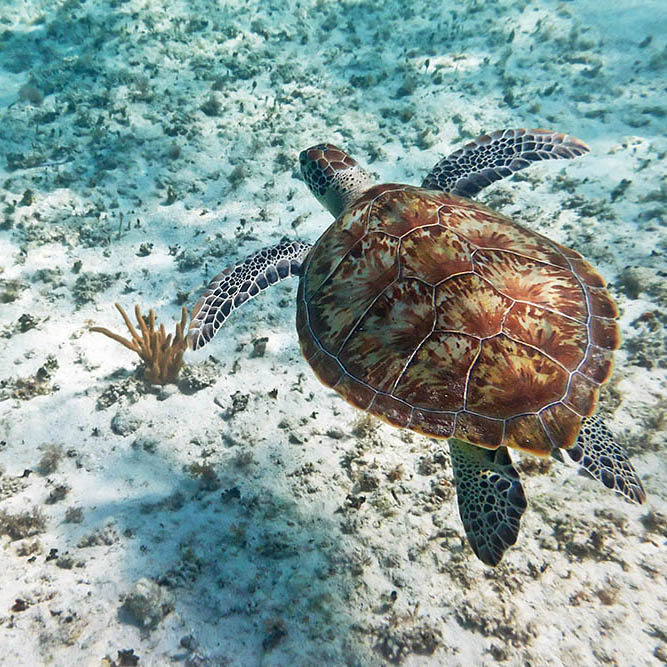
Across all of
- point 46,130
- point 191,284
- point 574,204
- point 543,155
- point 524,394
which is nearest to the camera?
point 524,394

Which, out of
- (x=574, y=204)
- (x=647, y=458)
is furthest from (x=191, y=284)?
(x=574, y=204)

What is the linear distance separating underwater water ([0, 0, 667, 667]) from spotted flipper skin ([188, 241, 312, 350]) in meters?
0.51

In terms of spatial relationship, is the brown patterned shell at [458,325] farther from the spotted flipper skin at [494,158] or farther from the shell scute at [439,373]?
the spotted flipper skin at [494,158]

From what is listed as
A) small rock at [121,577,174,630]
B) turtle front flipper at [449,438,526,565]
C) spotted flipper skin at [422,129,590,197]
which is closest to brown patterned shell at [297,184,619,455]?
turtle front flipper at [449,438,526,565]

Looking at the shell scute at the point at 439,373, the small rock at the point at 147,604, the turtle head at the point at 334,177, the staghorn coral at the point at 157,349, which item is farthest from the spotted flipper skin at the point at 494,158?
the small rock at the point at 147,604

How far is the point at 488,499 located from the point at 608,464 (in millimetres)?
763

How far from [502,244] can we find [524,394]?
1.07m

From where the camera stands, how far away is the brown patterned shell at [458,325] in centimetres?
220

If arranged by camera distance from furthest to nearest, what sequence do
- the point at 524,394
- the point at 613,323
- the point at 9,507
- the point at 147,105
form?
the point at 147,105 → the point at 9,507 → the point at 613,323 → the point at 524,394

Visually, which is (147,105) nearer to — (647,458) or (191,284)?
(191,284)

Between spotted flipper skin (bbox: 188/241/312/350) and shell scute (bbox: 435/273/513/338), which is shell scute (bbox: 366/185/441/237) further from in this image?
spotted flipper skin (bbox: 188/241/312/350)

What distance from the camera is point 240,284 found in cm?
349

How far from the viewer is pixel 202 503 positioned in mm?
2777

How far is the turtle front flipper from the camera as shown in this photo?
7.27ft
